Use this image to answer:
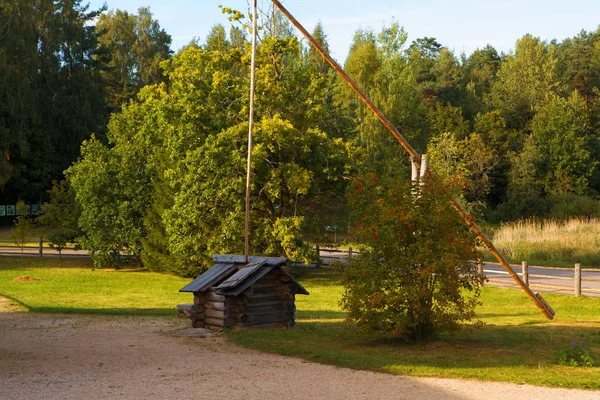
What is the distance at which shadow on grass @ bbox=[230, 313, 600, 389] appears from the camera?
41.8 ft

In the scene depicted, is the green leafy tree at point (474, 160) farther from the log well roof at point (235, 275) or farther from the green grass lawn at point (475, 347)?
the log well roof at point (235, 275)

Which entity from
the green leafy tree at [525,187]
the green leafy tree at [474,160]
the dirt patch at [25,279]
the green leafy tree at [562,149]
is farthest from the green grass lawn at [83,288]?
the green leafy tree at [562,149]

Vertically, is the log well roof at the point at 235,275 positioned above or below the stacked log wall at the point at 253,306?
above

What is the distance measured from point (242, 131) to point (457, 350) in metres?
19.0

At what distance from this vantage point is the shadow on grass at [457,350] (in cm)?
1275

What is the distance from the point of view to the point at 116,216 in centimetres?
3809

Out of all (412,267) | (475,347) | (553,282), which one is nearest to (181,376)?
(412,267)

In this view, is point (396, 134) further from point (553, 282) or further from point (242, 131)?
point (242, 131)

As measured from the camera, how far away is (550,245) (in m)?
38.3

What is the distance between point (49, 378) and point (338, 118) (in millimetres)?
45142

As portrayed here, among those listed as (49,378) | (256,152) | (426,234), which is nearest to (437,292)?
(426,234)

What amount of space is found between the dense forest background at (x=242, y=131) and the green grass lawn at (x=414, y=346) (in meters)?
4.16

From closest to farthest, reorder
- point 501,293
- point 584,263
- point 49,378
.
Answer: point 49,378 → point 501,293 → point 584,263

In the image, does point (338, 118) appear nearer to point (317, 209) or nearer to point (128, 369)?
point (317, 209)
